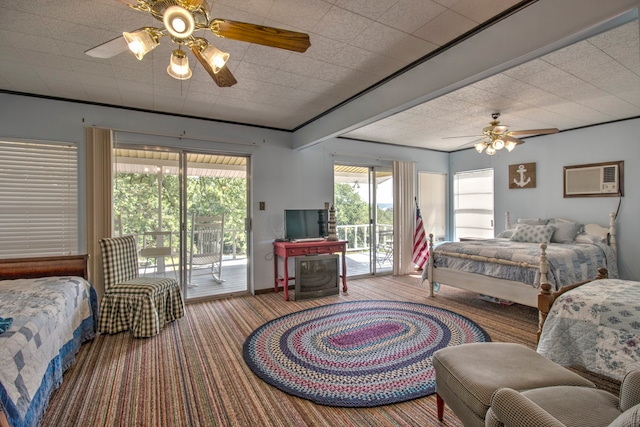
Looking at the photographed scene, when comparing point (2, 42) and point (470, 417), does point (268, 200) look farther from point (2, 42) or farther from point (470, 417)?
point (470, 417)

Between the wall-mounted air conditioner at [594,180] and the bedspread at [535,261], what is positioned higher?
the wall-mounted air conditioner at [594,180]

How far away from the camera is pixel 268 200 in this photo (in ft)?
15.5

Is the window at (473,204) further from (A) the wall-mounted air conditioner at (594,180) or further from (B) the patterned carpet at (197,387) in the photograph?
(B) the patterned carpet at (197,387)

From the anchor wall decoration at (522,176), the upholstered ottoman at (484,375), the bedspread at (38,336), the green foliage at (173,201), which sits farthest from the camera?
the anchor wall decoration at (522,176)

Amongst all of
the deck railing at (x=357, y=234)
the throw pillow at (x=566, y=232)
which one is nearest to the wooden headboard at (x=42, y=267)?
the deck railing at (x=357, y=234)

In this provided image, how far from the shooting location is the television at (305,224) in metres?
4.63

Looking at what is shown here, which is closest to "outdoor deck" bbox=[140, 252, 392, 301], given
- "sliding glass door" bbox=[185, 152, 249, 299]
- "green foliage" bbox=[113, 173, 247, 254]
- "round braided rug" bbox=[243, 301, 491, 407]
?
"sliding glass door" bbox=[185, 152, 249, 299]

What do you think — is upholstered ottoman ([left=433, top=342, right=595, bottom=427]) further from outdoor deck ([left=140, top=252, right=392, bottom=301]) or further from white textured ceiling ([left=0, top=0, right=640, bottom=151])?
outdoor deck ([left=140, top=252, right=392, bottom=301])

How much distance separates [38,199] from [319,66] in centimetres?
334

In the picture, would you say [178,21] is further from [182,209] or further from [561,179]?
[561,179]

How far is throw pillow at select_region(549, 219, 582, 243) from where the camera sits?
439 centimetres

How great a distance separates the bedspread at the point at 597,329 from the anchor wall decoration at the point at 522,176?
10.4 ft

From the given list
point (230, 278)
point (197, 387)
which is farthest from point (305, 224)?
point (197, 387)

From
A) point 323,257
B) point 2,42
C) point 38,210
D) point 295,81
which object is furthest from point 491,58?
point 38,210
